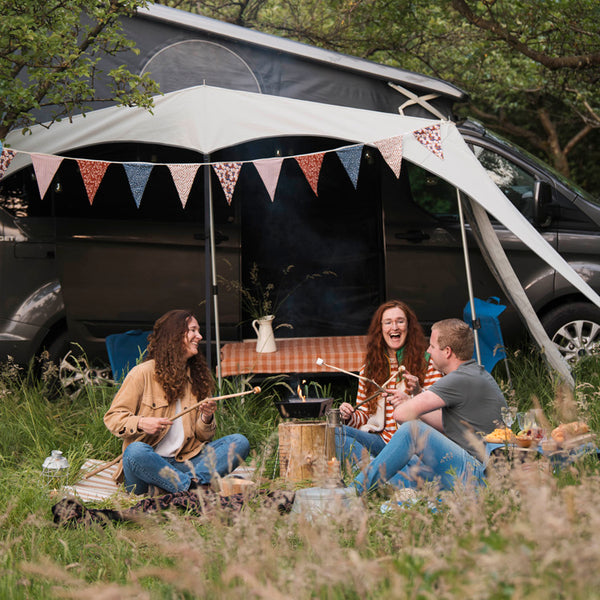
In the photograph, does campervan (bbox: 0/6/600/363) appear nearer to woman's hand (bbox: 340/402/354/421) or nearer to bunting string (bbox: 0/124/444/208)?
bunting string (bbox: 0/124/444/208)

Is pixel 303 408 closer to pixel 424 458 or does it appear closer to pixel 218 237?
pixel 424 458

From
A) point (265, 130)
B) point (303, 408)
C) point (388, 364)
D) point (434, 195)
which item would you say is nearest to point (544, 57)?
point (434, 195)

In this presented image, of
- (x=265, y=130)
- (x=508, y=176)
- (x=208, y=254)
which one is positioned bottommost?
(x=208, y=254)

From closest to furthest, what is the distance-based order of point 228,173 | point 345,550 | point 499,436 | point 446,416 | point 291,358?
1. point 345,550
2. point 499,436
3. point 446,416
4. point 228,173
5. point 291,358

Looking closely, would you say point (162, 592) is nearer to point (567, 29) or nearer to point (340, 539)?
point (340, 539)

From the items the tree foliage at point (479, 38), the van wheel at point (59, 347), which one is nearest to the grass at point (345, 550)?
the van wheel at point (59, 347)

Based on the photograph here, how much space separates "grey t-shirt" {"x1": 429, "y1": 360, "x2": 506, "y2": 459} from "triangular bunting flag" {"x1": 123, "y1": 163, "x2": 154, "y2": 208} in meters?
2.20

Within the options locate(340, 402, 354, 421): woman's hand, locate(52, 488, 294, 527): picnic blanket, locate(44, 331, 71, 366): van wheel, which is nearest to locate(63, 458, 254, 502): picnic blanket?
locate(52, 488, 294, 527): picnic blanket

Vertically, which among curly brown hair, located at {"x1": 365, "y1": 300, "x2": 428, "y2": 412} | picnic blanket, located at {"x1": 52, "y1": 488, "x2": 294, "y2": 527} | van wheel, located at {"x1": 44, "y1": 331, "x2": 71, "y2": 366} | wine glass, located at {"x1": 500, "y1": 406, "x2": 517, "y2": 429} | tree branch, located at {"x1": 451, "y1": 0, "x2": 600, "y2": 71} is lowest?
picnic blanket, located at {"x1": 52, "y1": 488, "x2": 294, "y2": 527}

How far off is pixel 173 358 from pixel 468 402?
146 centimetres

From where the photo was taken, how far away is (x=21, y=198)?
5781 mm

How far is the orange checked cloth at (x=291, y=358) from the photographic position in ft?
18.0

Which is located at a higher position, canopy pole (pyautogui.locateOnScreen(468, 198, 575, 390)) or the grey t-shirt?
canopy pole (pyautogui.locateOnScreen(468, 198, 575, 390))

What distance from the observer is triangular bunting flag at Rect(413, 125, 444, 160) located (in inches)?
196
